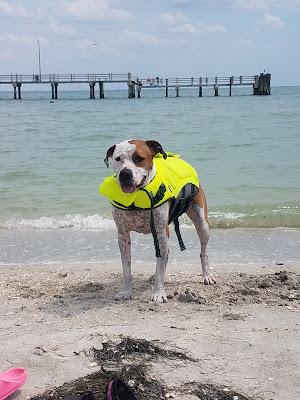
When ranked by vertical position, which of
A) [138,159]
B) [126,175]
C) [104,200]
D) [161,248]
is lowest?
[104,200]

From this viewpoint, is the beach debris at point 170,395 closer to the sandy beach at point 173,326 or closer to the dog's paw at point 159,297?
the sandy beach at point 173,326

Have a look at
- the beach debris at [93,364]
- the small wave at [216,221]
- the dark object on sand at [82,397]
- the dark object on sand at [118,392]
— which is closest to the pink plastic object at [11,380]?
the dark object on sand at [82,397]

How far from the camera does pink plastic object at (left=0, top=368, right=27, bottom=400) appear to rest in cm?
355

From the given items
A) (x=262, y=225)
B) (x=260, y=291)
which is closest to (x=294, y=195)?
(x=262, y=225)

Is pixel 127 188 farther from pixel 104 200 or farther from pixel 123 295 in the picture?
pixel 104 200

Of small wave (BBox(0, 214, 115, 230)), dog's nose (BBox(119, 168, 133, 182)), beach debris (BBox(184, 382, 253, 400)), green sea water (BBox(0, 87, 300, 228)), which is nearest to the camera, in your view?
beach debris (BBox(184, 382, 253, 400))

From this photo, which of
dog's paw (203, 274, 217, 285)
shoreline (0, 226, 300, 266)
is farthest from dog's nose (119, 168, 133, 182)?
shoreline (0, 226, 300, 266)

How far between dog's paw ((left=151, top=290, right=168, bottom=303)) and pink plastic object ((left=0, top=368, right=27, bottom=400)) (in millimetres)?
1844

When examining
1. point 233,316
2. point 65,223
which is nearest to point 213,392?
point 233,316

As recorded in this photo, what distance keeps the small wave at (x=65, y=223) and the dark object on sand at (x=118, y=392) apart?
20.0 ft

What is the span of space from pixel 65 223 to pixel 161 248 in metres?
4.71

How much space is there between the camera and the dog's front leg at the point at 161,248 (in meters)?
5.28

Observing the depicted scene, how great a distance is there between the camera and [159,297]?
17.7 ft

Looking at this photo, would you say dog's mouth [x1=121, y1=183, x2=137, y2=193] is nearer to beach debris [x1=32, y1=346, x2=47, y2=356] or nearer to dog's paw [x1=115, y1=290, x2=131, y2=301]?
dog's paw [x1=115, y1=290, x2=131, y2=301]
